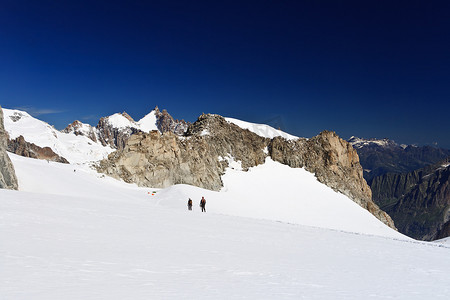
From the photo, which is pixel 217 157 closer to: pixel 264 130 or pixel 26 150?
pixel 264 130

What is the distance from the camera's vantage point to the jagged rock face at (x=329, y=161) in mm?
69375

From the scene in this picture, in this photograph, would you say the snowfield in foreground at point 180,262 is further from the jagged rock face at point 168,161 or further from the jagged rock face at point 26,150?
the jagged rock face at point 26,150

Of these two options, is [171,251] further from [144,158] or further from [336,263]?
[144,158]

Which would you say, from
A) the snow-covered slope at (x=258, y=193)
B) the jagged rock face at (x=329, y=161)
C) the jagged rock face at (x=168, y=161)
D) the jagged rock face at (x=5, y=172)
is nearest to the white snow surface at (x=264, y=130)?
the jagged rock face at (x=329, y=161)

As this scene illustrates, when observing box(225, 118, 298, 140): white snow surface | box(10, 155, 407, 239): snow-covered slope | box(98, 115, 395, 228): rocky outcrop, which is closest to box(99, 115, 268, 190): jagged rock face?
box(98, 115, 395, 228): rocky outcrop

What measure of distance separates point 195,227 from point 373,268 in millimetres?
8360

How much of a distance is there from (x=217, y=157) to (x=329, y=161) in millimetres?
27625

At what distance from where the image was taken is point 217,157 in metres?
60.8

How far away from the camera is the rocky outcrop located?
161ft

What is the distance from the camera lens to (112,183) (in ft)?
138

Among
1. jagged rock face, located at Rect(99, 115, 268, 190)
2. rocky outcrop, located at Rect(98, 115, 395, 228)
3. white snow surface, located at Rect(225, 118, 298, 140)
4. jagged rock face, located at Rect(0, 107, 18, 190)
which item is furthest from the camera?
white snow surface, located at Rect(225, 118, 298, 140)

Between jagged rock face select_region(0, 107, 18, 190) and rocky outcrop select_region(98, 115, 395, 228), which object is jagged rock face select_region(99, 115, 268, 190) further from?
jagged rock face select_region(0, 107, 18, 190)

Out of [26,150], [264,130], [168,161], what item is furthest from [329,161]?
[26,150]

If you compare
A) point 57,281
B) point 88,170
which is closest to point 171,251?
point 57,281
